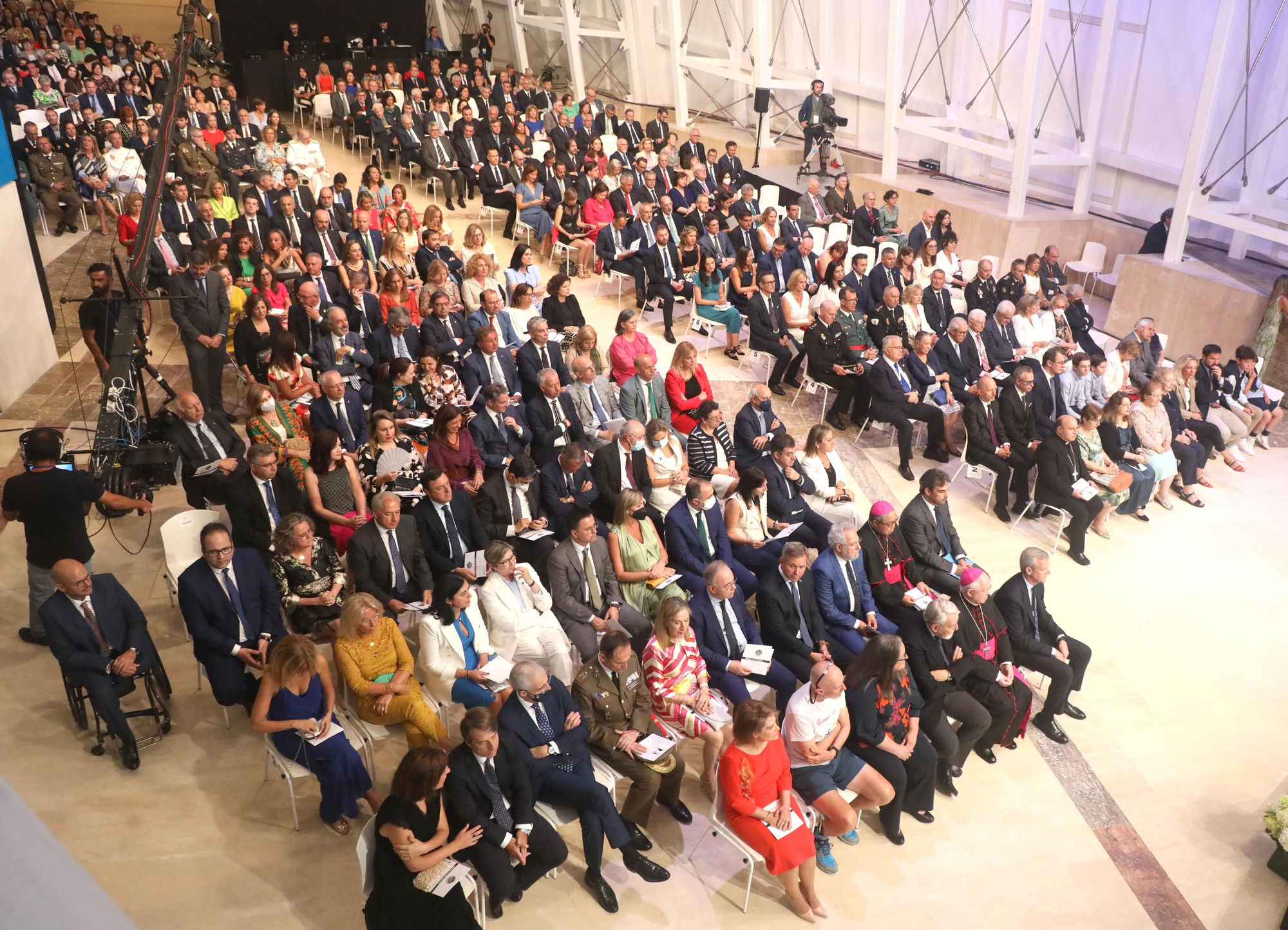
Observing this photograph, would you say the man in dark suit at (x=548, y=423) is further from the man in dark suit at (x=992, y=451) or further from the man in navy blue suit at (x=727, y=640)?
the man in dark suit at (x=992, y=451)

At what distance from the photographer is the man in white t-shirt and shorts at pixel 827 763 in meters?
4.93

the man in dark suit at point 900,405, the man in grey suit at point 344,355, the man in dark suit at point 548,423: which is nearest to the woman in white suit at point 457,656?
the man in dark suit at point 548,423

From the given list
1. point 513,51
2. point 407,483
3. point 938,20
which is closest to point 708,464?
point 407,483

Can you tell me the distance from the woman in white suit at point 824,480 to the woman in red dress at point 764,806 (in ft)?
8.57

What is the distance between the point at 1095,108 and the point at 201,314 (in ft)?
34.9

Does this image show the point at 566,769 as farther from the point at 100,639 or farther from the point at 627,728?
the point at 100,639

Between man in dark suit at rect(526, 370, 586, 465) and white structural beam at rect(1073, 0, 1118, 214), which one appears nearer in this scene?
man in dark suit at rect(526, 370, 586, 465)

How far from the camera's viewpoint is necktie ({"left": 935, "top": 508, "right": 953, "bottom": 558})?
662 cm

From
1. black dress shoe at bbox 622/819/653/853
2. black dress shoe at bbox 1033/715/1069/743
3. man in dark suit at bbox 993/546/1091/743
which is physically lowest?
black dress shoe at bbox 1033/715/1069/743

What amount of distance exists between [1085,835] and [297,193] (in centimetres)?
861

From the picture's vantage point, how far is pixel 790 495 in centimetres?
691

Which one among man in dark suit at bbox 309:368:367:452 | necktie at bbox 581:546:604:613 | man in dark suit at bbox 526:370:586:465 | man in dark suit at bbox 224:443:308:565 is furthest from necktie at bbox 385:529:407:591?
man in dark suit at bbox 526:370:586:465

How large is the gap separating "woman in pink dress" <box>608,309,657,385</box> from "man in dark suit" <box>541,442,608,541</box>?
1840mm

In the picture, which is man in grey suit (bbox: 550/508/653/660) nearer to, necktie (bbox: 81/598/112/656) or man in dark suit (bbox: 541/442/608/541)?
man in dark suit (bbox: 541/442/608/541)
